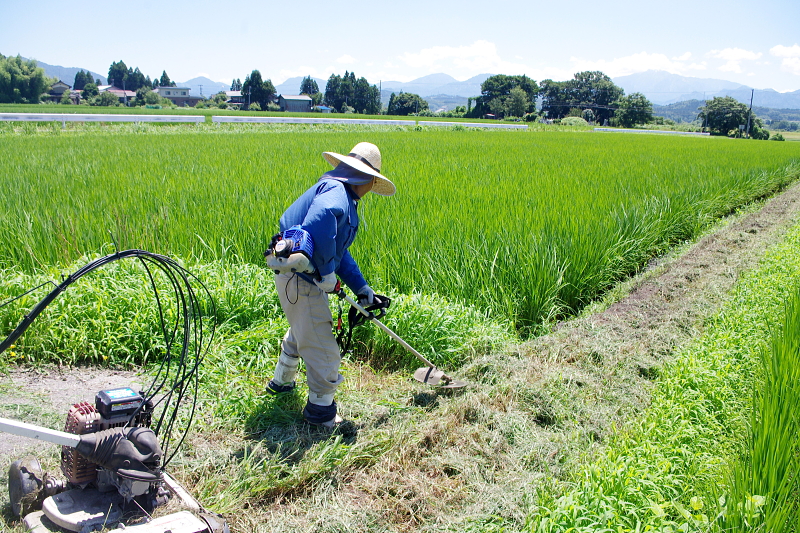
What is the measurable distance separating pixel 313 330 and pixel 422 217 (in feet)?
9.84

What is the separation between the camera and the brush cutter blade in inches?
121

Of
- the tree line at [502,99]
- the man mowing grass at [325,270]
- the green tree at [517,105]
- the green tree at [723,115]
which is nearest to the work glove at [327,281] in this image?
the man mowing grass at [325,270]

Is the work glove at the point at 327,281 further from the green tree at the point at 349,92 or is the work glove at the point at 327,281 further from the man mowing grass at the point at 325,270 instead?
the green tree at the point at 349,92

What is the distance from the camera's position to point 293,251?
232 centimetres

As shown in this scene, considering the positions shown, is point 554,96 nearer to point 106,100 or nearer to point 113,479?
point 106,100

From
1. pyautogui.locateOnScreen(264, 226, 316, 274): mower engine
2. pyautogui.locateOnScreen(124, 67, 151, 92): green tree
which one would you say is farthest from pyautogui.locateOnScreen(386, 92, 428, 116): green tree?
pyautogui.locateOnScreen(264, 226, 316, 274): mower engine

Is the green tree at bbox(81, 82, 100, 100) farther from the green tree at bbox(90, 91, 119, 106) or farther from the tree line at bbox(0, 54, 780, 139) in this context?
the green tree at bbox(90, 91, 119, 106)

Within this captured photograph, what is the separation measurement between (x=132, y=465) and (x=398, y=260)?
2.88m

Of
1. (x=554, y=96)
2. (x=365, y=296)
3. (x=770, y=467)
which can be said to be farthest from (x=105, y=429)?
(x=554, y=96)

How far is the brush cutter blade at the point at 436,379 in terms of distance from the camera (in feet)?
10.1

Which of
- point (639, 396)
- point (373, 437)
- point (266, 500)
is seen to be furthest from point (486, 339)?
point (266, 500)

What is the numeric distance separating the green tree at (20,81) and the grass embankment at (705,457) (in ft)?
238

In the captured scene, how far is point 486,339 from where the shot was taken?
3.69 meters

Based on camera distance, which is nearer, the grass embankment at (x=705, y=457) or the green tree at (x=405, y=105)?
the grass embankment at (x=705, y=457)
